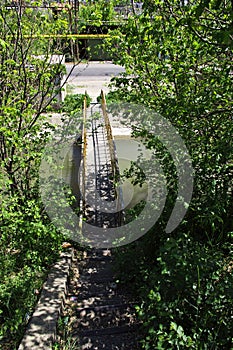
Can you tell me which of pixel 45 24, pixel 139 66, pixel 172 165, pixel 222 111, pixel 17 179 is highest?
pixel 45 24

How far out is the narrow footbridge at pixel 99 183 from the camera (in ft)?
19.5

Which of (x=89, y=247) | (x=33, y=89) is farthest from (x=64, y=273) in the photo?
(x=33, y=89)

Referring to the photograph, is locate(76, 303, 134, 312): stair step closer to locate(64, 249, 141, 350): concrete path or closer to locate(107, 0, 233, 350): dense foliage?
locate(64, 249, 141, 350): concrete path

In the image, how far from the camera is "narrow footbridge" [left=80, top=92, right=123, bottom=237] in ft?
19.5

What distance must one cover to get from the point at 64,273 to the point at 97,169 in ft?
14.0

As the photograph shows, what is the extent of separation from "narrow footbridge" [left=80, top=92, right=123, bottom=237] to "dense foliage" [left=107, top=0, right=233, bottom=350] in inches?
50.1

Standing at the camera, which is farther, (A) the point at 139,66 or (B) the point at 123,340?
(A) the point at 139,66

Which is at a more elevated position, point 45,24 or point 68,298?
point 45,24

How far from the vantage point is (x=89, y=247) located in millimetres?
5078

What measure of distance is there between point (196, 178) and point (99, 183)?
12.8ft

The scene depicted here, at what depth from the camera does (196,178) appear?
12.4 feet

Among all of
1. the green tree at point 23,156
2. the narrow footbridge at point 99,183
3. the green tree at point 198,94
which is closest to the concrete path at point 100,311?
the green tree at point 23,156

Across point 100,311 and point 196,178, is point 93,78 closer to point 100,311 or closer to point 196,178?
point 196,178

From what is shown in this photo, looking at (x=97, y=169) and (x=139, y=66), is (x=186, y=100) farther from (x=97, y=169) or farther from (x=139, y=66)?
(x=97, y=169)
